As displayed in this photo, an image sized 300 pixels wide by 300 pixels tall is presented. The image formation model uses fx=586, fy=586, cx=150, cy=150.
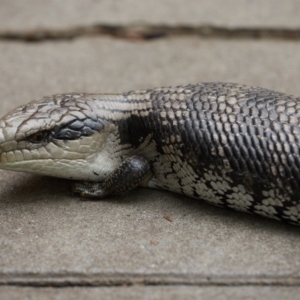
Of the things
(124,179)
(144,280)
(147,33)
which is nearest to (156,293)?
(144,280)

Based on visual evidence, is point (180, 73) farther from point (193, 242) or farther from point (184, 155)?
point (193, 242)

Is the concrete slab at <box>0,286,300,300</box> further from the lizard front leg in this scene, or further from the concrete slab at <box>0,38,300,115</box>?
the concrete slab at <box>0,38,300,115</box>

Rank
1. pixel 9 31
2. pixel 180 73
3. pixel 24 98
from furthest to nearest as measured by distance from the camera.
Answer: pixel 9 31 → pixel 180 73 → pixel 24 98

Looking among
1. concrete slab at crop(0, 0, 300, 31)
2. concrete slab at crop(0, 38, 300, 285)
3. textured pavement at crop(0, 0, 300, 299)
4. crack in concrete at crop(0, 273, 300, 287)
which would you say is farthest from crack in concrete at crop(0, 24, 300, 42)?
crack in concrete at crop(0, 273, 300, 287)

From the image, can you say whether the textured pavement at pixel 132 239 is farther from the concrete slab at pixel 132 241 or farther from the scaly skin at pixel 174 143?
the scaly skin at pixel 174 143

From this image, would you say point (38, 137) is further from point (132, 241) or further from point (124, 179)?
point (132, 241)

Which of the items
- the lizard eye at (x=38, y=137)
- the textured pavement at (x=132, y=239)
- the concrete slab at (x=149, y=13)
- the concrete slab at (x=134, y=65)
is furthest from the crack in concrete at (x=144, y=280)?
the concrete slab at (x=149, y=13)

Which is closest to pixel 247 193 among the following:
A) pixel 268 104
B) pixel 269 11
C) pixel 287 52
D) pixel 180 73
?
pixel 268 104
